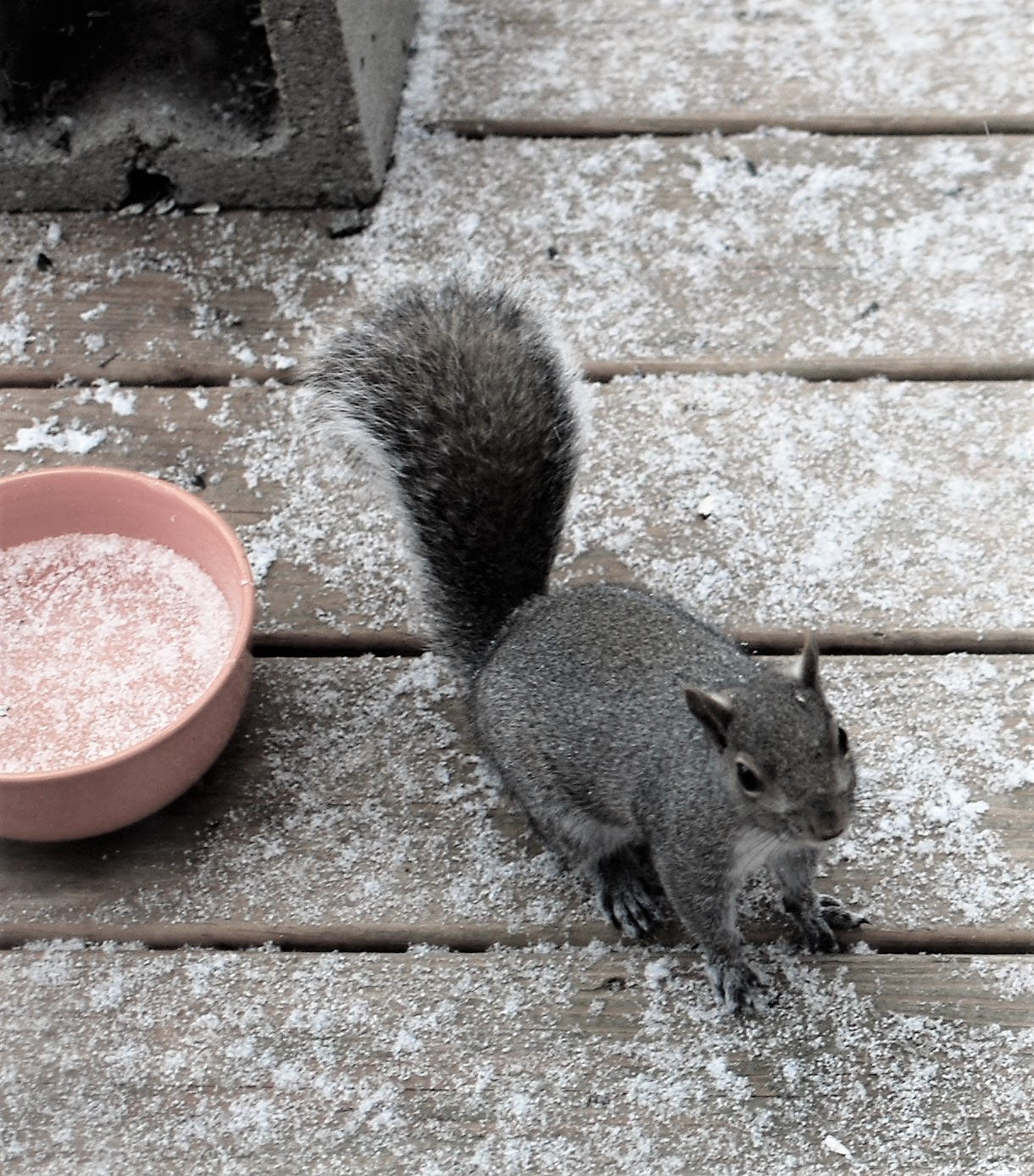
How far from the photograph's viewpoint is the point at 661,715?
1154 millimetres

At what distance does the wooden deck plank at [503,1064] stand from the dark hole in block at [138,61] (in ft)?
3.48

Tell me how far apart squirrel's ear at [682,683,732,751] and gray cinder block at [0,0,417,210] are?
3.18 feet

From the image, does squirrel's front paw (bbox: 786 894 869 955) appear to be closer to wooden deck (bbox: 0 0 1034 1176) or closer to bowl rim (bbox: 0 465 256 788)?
wooden deck (bbox: 0 0 1034 1176)

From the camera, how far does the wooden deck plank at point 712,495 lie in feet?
4.64

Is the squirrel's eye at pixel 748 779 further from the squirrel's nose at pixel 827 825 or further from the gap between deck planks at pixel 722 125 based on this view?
the gap between deck planks at pixel 722 125

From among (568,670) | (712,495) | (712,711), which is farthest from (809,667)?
(712,495)

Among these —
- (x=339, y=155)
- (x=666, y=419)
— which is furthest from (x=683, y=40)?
(x=666, y=419)

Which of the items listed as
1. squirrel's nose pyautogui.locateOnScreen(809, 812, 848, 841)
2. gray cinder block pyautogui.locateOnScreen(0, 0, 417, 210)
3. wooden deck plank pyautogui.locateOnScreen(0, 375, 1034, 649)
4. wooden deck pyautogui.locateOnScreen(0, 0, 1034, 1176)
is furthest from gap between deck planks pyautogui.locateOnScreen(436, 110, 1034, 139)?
squirrel's nose pyautogui.locateOnScreen(809, 812, 848, 841)

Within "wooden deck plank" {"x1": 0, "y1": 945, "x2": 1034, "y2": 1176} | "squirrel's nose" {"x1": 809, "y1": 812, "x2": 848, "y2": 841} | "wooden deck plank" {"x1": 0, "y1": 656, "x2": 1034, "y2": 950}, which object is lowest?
"wooden deck plank" {"x1": 0, "y1": 945, "x2": 1034, "y2": 1176}

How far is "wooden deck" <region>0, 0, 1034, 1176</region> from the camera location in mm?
1108

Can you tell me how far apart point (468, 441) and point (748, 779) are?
1.33 feet

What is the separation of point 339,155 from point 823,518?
74 centimetres

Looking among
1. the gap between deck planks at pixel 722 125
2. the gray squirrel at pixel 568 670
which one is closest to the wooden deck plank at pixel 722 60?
the gap between deck planks at pixel 722 125

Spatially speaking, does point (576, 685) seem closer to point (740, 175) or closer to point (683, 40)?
point (740, 175)
